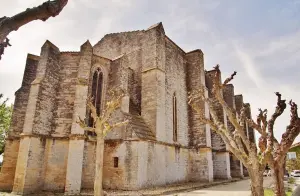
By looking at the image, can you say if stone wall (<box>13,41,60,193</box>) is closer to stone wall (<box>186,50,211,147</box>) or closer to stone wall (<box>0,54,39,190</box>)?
stone wall (<box>0,54,39,190</box>)

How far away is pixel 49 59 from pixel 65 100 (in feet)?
9.27

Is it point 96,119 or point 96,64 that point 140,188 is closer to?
point 96,119

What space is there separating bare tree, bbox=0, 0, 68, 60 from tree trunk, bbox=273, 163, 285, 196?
20.4 ft

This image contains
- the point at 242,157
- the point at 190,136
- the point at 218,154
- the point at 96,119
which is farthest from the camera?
the point at 218,154

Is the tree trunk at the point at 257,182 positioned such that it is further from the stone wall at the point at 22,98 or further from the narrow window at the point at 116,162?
the stone wall at the point at 22,98

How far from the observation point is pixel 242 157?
6707 millimetres

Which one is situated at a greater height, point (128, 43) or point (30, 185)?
point (128, 43)

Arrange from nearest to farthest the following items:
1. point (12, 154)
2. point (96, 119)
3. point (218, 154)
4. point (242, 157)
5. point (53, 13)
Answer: point (53, 13) → point (242, 157) → point (96, 119) → point (12, 154) → point (218, 154)

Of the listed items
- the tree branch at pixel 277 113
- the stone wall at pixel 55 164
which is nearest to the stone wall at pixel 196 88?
the stone wall at pixel 55 164

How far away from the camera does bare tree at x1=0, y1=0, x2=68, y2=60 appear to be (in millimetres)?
2258

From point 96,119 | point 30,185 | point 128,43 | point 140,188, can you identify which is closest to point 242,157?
point 96,119

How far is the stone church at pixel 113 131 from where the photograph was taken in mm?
12598

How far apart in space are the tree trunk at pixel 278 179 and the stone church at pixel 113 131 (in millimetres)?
7958

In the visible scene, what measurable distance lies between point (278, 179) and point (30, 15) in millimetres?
6414
